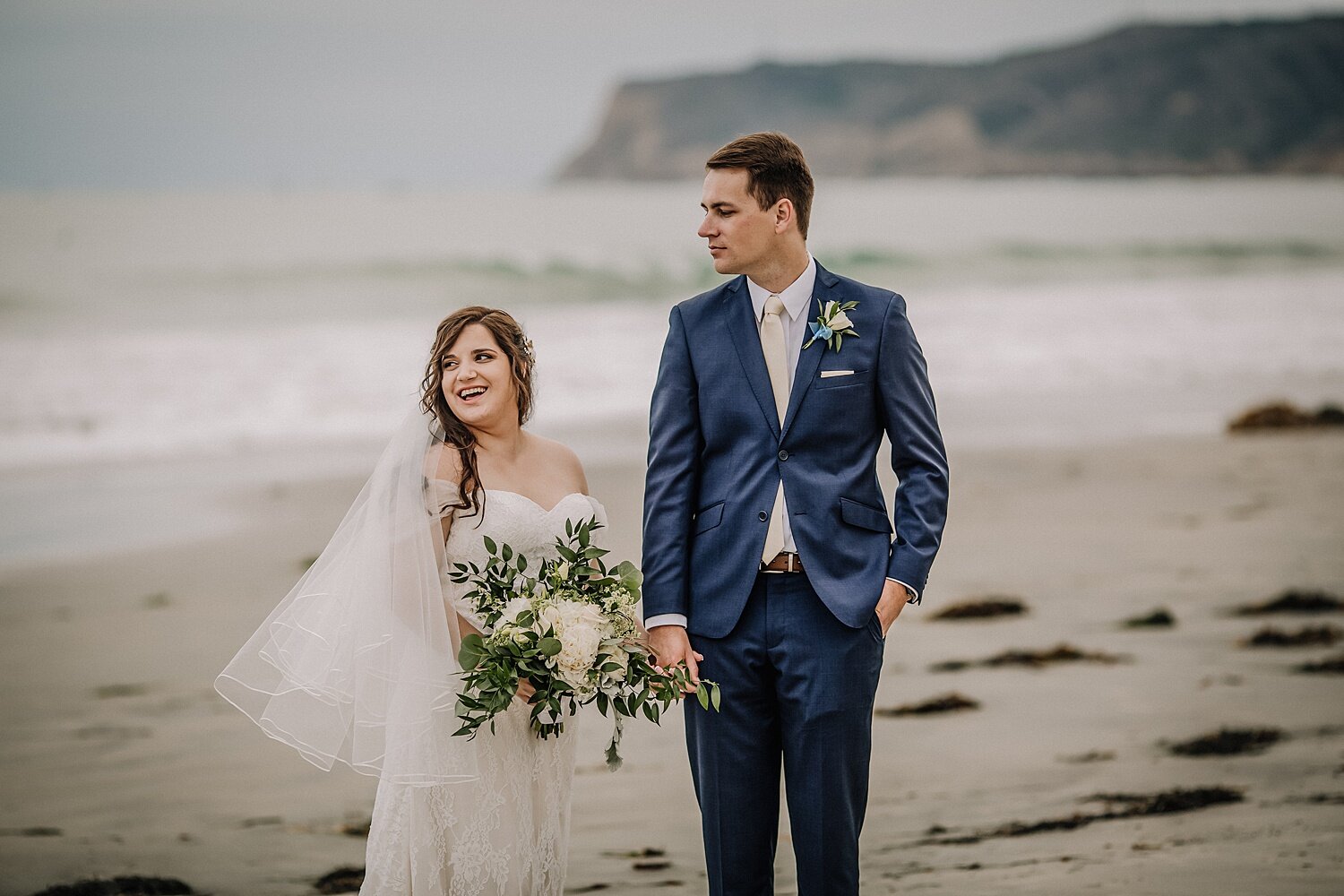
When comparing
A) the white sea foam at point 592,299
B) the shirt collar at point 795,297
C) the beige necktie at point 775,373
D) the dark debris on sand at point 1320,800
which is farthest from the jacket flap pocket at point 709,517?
the white sea foam at point 592,299

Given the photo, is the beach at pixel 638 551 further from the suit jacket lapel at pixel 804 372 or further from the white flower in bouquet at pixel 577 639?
the suit jacket lapel at pixel 804 372

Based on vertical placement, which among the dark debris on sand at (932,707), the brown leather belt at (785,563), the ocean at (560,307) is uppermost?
the ocean at (560,307)

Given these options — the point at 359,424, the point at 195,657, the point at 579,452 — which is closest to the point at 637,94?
the point at 359,424

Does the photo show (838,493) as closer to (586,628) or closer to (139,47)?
(586,628)

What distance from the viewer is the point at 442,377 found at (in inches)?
137

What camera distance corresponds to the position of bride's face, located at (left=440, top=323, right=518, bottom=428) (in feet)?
11.3

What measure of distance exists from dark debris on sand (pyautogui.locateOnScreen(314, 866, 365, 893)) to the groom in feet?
5.23

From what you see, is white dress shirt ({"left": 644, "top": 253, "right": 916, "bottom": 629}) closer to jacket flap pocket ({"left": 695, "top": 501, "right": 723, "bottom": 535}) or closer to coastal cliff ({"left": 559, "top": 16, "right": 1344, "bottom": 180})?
jacket flap pocket ({"left": 695, "top": 501, "right": 723, "bottom": 535})

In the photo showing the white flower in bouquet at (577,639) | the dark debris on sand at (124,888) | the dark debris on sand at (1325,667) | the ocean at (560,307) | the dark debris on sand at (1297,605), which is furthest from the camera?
the ocean at (560,307)

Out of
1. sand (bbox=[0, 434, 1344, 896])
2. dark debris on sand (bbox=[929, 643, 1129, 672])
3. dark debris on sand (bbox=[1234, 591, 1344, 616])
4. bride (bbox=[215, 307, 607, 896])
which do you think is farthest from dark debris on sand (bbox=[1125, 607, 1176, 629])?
bride (bbox=[215, 307, 607, 896])

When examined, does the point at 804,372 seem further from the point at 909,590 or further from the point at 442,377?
the point at 442,377

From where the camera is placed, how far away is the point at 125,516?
9898 mm

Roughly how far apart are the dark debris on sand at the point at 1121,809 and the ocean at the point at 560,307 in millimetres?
6628

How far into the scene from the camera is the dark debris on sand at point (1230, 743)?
208 inches
